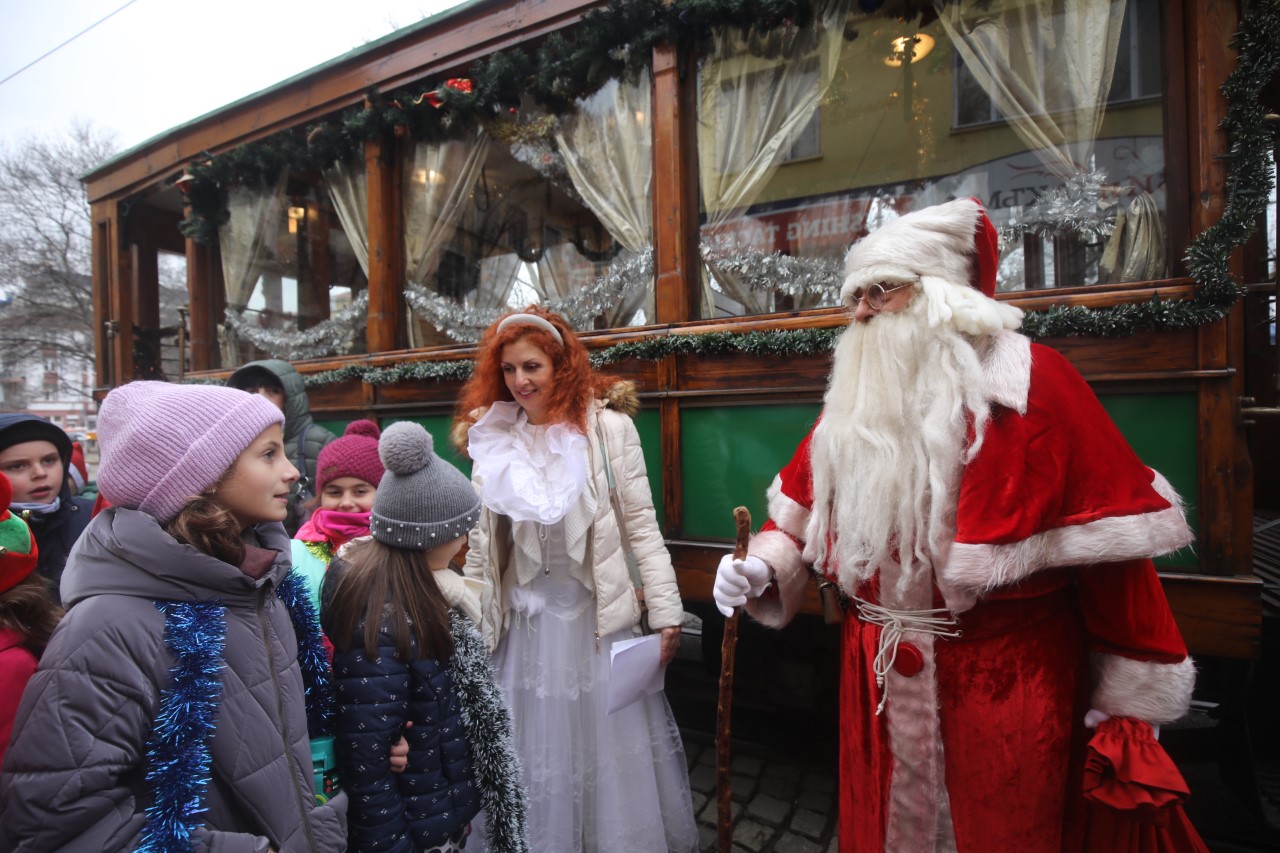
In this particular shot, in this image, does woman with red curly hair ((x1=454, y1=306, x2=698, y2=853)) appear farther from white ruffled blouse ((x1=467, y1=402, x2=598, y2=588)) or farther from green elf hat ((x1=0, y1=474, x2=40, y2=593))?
green elf hat ((x1=0, y1=474, x2=40, y2=593))

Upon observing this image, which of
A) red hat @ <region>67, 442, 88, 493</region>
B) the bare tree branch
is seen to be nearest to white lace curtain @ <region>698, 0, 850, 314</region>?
→ red hat @ <region>67, 442, 88, 493</region>

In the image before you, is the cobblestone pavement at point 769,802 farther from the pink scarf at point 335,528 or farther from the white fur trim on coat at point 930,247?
the white fur trim on coat at point 930,247

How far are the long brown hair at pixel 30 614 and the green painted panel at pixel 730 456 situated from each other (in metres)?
2.39

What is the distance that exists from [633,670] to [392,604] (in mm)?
824

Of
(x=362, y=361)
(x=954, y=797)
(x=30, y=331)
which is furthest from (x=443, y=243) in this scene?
(x=30, y=331)

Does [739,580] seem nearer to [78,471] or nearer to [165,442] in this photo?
[165,442]

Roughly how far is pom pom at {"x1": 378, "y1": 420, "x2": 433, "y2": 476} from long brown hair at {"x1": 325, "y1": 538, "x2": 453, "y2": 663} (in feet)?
0.71

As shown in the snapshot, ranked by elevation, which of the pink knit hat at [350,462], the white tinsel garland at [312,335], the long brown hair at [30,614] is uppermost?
the white tinsel garland at [312,335]

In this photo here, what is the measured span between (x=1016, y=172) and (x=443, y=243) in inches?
137

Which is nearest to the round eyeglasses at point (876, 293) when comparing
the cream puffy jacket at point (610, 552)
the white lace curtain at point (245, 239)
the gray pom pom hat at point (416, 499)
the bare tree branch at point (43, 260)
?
the cream puffy jacket at point (610, 552)

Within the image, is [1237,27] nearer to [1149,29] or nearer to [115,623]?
[1149,29]

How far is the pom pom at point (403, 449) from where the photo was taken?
5.70 ft

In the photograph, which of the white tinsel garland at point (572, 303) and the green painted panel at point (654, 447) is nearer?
the green painted panel at point (654, 447)

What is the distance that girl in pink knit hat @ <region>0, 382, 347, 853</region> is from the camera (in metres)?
0.97
